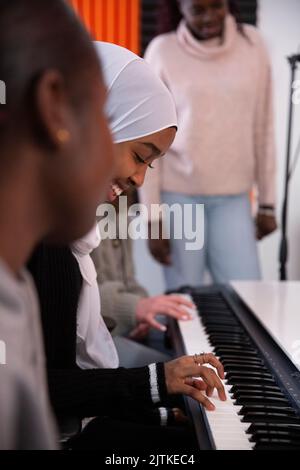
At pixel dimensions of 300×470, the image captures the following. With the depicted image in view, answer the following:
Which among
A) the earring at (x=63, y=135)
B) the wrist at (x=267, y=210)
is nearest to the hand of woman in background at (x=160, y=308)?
the wrist at (x=267, y=210)

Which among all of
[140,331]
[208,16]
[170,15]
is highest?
[170,15]

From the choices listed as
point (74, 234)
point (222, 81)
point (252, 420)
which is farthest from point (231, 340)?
point (222, 81)

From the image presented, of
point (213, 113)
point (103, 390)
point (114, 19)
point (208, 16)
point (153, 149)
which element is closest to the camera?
A: point (103, 390)

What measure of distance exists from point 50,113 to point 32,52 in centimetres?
6

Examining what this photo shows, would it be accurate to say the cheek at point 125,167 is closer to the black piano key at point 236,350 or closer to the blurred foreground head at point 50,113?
the black piano key at point 236,350

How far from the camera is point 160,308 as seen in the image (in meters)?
1.84

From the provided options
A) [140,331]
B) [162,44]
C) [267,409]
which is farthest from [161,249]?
[267,409]

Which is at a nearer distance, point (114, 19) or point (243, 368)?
point (243, 368)

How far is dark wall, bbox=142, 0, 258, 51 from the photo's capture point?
3.57 meters

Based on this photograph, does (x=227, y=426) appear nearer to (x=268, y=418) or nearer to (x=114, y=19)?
(x=268, y=418)

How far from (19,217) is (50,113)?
0.09m

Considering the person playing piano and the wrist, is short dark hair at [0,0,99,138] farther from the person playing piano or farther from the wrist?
the wrist

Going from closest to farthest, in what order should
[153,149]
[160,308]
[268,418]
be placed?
[268,418], [153,149], [160,308]

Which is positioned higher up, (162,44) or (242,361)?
(162,44)
